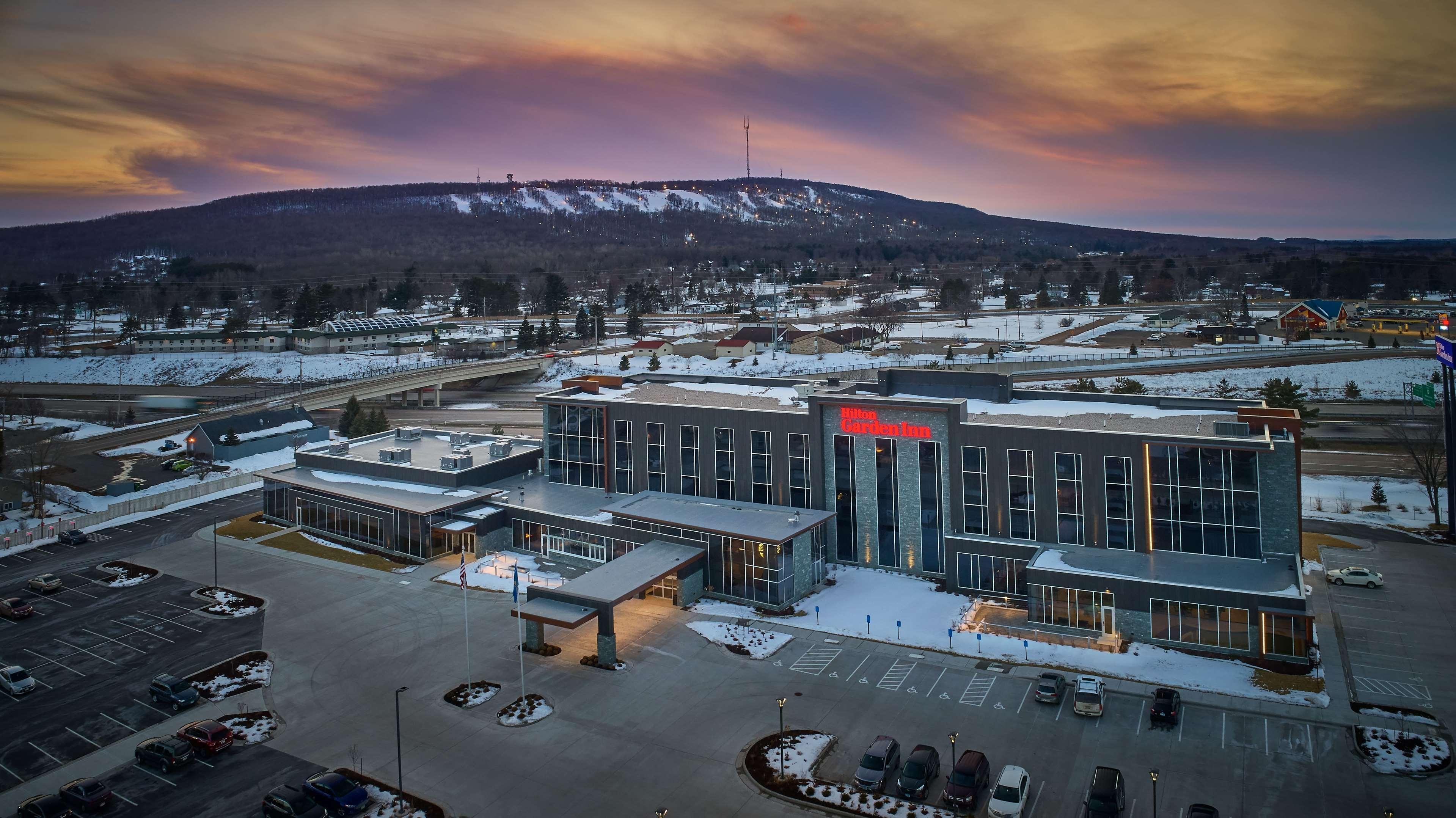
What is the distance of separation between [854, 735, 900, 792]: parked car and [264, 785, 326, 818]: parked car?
14.2 metres

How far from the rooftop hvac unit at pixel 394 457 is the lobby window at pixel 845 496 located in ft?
85.3

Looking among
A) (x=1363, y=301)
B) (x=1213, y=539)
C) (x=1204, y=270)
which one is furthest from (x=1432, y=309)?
(x=1213, y=539)

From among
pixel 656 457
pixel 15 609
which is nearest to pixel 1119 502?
pixel 656 457

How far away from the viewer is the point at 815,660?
105ft

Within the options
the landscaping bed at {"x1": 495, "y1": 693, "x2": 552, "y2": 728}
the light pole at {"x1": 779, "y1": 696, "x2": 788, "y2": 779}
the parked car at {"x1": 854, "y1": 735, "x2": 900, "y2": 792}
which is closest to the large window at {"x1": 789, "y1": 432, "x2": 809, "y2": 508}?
the light pole at {"x1": 779, "y1": 696, "x2": 788, "y2": 779}

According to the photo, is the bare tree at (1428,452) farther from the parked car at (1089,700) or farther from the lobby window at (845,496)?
the lobby window at (845,496)

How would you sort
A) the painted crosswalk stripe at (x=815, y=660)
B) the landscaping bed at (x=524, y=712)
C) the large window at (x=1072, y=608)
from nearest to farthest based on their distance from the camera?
the landscaping bed at (x=524, y=712)
the painted crosswalk stripe at (x=815, y=660)
the large window at (x=1072, y=608)

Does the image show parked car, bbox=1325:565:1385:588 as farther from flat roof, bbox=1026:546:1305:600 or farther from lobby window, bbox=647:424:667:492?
lobby window, bbox=647:424:667:492

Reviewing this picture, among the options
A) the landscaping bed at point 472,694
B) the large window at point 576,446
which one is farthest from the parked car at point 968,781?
the large window at point 576,446

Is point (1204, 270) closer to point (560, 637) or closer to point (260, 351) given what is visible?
point (260, 351)

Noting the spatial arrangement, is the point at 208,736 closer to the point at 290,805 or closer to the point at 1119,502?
the point at 290,805

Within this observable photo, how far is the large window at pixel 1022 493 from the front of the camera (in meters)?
36.8

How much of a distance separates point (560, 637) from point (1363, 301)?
137m

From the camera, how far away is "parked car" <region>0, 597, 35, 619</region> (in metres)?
38.6
